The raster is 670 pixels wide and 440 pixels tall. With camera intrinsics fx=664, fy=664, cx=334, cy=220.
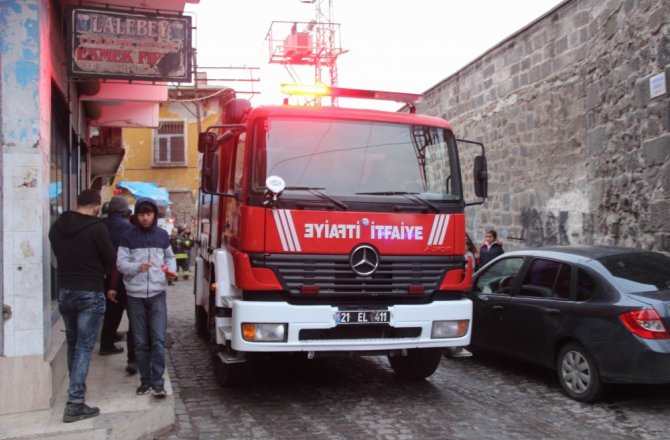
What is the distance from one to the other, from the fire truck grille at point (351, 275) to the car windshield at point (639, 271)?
62.4 inches

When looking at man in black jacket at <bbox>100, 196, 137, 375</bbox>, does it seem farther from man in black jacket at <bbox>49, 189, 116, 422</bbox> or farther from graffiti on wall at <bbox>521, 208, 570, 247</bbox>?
graffiti on wall at <bbox>521, 208, 570, 247</bbox>

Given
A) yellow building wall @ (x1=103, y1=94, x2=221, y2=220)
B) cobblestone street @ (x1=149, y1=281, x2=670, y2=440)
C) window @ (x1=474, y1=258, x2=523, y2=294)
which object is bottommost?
cobblestone street @ (x1=149, y1=281, x2=670, y2=440)

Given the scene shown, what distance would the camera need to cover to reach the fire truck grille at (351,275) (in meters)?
5.59

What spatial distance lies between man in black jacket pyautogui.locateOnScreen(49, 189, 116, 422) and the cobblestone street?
0.74 m

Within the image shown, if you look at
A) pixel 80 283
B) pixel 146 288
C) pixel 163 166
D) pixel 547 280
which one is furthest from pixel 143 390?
pixel 163 166

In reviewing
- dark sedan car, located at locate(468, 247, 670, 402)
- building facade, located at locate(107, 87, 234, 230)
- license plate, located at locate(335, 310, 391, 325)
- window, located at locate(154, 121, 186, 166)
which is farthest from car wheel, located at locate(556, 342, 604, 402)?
window, located at locate(154, 121, 186, 166)

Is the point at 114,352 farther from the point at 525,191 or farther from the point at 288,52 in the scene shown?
the point at 288,52

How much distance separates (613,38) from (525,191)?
3500 millimetres

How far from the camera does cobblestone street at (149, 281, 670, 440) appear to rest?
5.29 metres

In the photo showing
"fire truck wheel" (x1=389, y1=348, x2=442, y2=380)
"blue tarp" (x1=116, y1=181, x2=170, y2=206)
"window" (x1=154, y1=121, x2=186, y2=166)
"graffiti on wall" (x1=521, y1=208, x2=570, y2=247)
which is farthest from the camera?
"window" (x1=154, y1=121, x2=186, y2=166)

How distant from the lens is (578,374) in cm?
608

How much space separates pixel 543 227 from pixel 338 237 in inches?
270

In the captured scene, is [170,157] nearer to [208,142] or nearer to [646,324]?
[208,142]

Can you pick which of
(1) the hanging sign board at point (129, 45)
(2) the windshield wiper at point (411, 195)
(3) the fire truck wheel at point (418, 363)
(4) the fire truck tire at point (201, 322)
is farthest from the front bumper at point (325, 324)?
(4) the fire truck tire at point (201, 322)
